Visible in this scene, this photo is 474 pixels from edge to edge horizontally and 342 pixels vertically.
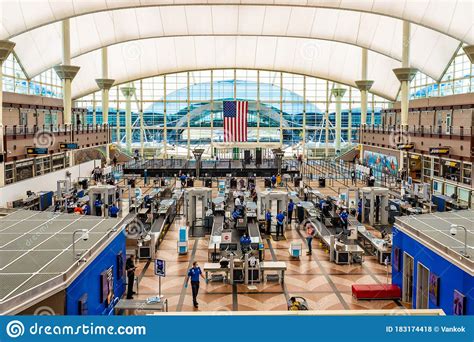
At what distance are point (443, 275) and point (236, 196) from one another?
1680 centimetres

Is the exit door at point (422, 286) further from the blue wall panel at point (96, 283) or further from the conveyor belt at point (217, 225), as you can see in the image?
the conveyor belt at point (217, 225)

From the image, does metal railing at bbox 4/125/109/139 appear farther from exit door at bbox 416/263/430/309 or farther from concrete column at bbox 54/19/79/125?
exit door at bbox 416/263/430/309

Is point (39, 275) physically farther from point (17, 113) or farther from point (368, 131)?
point (368, 131)

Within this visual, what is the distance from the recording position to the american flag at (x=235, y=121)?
125 feet

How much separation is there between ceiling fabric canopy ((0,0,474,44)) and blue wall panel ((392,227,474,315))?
59.5ft

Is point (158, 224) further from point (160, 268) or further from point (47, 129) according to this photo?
point (47, 129)

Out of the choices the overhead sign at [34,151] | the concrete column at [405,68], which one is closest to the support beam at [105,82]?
the overhead sign at [34,151]

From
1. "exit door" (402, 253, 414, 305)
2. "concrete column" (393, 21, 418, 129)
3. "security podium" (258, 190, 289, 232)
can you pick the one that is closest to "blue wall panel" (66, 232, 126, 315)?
"exit door" (402, 253, 414, 305)

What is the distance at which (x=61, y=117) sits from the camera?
147 ft

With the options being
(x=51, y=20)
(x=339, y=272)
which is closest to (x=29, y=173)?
(x=51, y=20)

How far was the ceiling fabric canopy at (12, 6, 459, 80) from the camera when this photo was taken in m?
38.8

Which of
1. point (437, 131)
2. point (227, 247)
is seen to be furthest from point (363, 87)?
point (227, 247)

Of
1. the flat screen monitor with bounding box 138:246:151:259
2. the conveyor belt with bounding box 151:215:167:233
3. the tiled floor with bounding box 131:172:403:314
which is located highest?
the conveyor belt with bounding box 151:215:167:233

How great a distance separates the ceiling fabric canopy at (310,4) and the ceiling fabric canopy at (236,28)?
10079 mm
